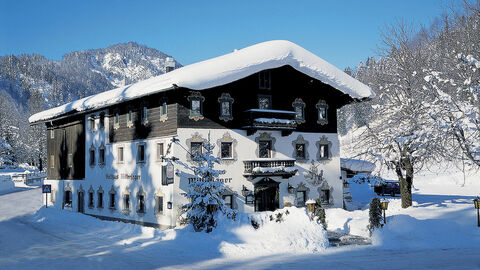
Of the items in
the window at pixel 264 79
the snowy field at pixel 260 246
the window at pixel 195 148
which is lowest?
the snowy field at pixel 260 246

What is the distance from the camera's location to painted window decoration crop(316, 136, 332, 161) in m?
32.8

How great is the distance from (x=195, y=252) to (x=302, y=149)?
14.9 metres

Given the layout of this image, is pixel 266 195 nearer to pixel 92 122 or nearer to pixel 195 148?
pixel 195 148

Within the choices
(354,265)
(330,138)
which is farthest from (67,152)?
(354,265)

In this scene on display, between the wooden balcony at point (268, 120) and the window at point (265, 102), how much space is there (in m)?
1.33

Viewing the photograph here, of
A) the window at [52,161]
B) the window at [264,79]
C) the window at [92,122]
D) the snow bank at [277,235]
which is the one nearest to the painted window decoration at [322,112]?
the window at [264,79]

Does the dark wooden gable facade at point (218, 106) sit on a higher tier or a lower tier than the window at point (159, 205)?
higher

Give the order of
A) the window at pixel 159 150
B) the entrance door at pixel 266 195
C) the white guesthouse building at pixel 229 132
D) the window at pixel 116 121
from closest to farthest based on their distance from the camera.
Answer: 1. the white guesthouse building at pixel 229 132
2. the window at pixel 159 150
3. the entrance door at pixel 266 195
4. the window at pixel 116 121

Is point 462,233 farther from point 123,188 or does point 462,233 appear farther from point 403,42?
point 123,188

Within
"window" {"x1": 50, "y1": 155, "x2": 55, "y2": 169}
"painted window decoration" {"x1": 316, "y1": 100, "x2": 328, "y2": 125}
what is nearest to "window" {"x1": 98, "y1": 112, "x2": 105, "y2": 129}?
"window" {"x1": 50, "y1": 155, "x2": 55, "y2": 169}

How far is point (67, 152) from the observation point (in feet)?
130

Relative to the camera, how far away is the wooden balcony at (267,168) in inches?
1121

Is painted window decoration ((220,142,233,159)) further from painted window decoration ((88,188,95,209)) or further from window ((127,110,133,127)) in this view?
painted window decoration ((88,188,95,209))

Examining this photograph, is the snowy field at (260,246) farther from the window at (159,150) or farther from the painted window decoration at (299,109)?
the painted window decoration at (299,109)
